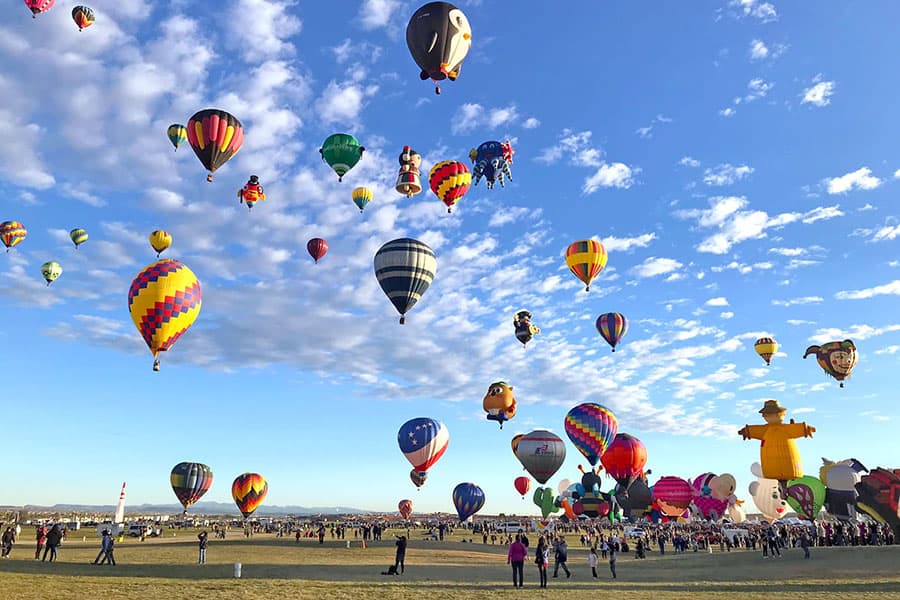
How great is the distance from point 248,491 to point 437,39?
42498mm

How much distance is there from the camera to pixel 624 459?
51219 millimetres

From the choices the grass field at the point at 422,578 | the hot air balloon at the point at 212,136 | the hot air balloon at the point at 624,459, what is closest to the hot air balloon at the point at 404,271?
the hot air balloon at the point at 212,136

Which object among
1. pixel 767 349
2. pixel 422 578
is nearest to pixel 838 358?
pixel 767 349

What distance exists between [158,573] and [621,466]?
36.6 m

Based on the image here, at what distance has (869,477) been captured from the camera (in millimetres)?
35562

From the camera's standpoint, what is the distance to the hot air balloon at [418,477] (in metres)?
52.1

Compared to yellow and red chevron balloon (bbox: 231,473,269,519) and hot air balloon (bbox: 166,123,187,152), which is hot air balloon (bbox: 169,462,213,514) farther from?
hot air balloon (bbox: 166,123,187,152)

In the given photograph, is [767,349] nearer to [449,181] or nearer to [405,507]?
[449,181]

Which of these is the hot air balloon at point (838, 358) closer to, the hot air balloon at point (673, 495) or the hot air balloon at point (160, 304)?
the hot air balloon at point (673, 495)

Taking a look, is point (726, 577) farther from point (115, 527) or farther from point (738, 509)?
point (738, 509)

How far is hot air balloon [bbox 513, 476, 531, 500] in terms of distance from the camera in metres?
79.6

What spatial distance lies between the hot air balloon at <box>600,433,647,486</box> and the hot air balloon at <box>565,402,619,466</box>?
1.16 metres

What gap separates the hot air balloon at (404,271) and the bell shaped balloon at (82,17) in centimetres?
2901

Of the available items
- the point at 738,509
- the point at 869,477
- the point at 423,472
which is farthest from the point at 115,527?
the point at 738,509
